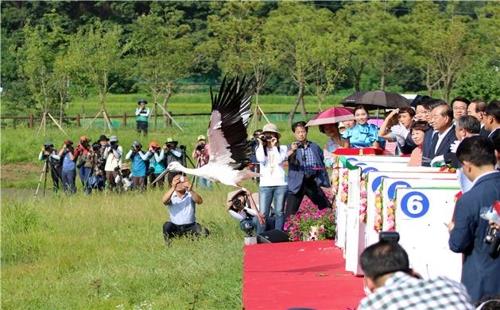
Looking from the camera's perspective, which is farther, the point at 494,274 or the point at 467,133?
the point at 467,133

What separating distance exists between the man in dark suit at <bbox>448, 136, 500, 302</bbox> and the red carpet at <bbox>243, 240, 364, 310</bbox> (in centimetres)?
189

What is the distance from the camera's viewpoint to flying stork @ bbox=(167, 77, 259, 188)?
11799 mm

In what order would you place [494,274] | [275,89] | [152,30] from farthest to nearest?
[275,89], [152,30], [494,274]

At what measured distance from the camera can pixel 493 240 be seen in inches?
252

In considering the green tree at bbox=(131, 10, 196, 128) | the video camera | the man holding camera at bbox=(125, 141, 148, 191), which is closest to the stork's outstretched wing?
the video camera

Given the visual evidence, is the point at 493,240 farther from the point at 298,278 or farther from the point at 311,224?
the point at 311,224

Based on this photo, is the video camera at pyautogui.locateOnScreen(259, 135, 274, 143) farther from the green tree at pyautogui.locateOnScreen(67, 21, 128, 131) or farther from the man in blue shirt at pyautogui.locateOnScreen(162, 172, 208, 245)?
the green tree at pyautogui.locateOnScreen(67, 21, 128, 131)

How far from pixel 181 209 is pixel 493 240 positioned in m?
7.85

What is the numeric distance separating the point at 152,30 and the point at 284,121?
630 centimetres

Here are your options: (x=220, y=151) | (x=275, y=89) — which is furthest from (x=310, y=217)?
(x=275, y=89)

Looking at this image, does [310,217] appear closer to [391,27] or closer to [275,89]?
[391,27]

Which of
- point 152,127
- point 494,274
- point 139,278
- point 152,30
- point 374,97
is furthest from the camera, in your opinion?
point 152,30

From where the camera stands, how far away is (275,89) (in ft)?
188

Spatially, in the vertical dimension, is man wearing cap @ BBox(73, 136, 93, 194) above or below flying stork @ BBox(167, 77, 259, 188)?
below
